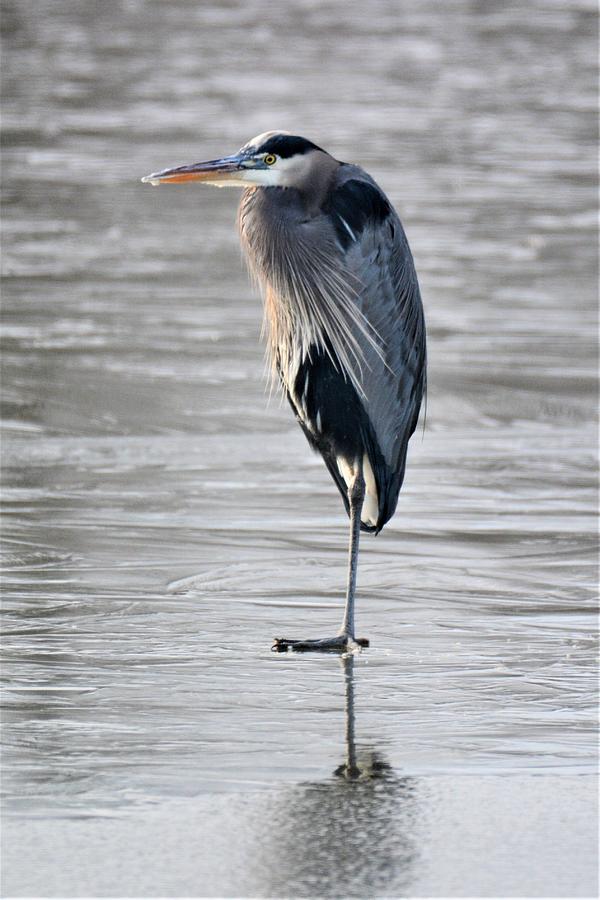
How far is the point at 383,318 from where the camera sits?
639cm

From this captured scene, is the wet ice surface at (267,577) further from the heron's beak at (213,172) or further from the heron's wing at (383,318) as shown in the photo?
the heron's beak at (213,172)

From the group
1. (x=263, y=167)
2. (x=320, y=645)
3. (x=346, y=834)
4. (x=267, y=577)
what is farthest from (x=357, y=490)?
(x=346, y=834)

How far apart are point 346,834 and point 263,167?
2.67m

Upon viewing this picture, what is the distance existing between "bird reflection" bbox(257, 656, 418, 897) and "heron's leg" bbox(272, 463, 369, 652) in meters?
0.98

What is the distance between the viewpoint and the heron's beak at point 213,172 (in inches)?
238

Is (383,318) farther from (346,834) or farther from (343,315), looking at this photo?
(346,834)

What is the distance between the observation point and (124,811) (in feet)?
13.8

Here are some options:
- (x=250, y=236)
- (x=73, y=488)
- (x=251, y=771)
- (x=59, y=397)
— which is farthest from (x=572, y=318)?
(x=251, y=771)

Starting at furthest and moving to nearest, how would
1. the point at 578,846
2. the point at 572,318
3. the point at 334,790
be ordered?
the point at 572,318
the point at 334,790
the point at 578,846

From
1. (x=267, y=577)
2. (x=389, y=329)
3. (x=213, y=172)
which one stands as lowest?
(x=267, y=577)

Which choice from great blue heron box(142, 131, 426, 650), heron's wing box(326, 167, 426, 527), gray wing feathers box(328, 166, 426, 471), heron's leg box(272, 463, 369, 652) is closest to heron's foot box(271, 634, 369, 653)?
heron's leg box(272, 463, 369, 652)

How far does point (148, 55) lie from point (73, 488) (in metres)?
21.6

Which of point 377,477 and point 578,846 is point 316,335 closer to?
point 377,477

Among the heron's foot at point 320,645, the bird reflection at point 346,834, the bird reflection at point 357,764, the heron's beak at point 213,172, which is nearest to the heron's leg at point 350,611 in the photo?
the heron's foot at point 320,645
